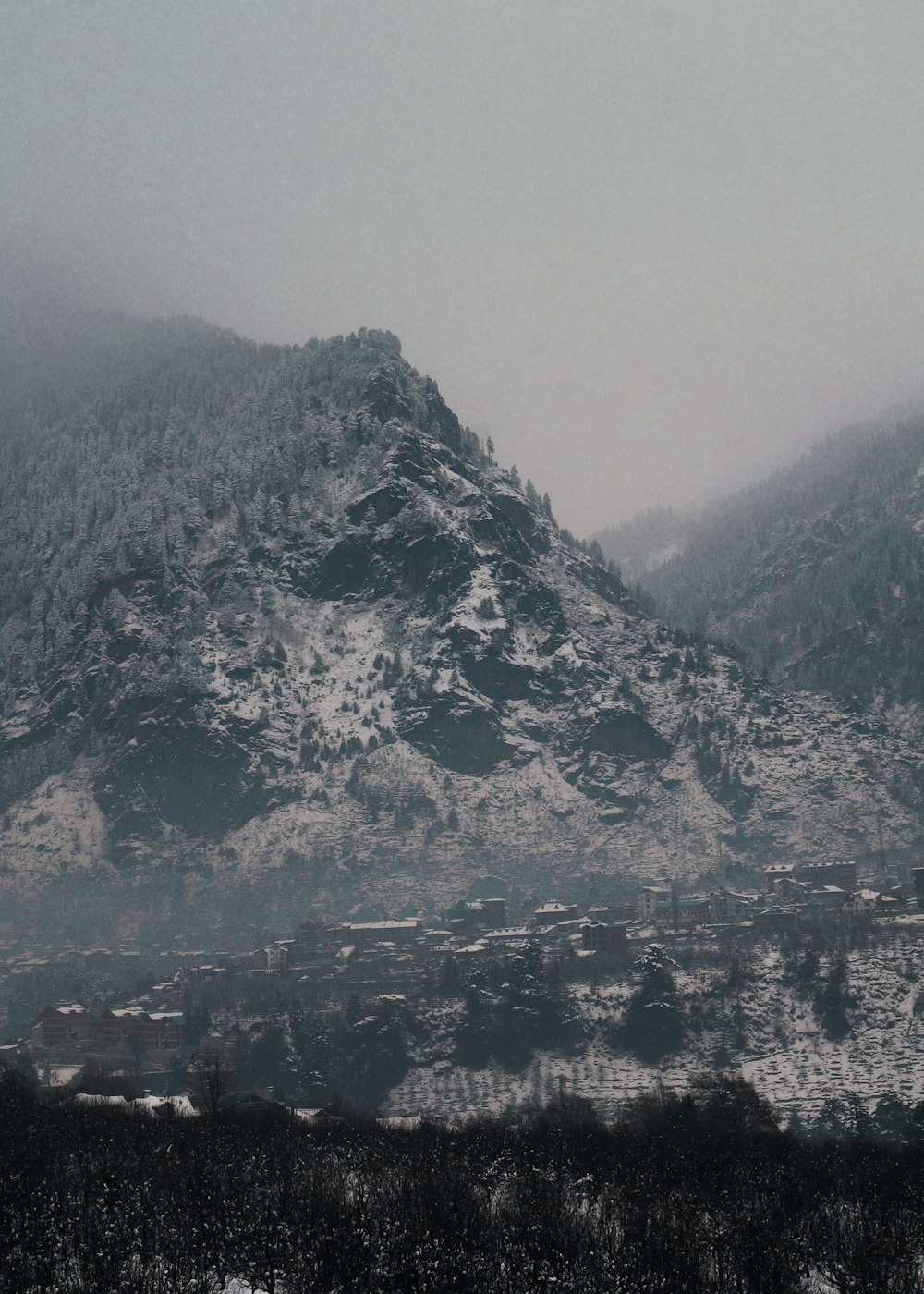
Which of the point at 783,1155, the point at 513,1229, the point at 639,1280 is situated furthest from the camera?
the point at 783,1155

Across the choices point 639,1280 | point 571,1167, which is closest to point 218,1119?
point 571,1167

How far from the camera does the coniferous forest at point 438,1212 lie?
354 ft

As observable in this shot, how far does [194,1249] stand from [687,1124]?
87555mm

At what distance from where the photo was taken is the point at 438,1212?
12262 cm

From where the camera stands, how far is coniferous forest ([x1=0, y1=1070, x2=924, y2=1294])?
354 feet

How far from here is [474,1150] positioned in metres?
158

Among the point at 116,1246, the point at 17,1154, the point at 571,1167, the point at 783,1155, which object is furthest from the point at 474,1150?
the point at 116,1246

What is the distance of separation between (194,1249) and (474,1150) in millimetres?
50411

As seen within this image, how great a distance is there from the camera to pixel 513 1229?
121750mm

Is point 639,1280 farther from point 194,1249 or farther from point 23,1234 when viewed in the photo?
point 23,1234

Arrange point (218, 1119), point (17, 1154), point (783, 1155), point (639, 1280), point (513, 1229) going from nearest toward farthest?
point (639, 1280)
point (513, 1229)
point (17, 1154)
point (783, 1155)
point (218, 1119)

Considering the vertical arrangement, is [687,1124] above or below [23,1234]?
below

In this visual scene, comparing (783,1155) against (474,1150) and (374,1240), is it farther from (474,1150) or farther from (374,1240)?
(374,1240)

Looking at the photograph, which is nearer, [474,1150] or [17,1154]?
[17,1154]
